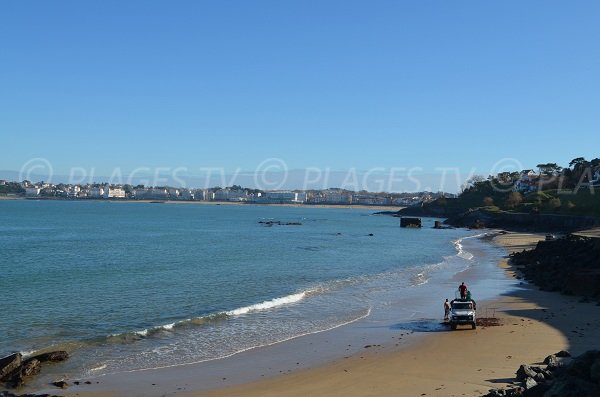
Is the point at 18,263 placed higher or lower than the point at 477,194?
lower

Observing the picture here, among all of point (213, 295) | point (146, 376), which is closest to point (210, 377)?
point (146, 376)

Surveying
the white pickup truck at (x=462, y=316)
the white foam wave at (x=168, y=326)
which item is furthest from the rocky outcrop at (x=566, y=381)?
the white foam wave at (x=168, y=326)

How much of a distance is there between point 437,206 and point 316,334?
525ft

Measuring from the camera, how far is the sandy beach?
13648mm

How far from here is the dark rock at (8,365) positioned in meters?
14.6

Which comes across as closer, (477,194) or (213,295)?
(213,295)

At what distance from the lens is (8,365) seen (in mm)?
14820

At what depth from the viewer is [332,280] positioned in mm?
35594

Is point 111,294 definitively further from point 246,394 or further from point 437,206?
point 437,206

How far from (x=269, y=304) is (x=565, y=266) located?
19.2 meters

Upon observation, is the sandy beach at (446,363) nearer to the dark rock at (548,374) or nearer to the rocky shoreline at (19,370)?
the dark rock at (548,374)

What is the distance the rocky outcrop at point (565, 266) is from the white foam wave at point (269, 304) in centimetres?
1330

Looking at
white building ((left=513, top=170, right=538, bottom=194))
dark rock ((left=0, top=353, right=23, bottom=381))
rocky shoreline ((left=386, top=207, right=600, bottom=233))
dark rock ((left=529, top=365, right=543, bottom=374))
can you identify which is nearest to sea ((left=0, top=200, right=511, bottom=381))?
dark rock ((left=0, top=353, right=23, bottom=381))

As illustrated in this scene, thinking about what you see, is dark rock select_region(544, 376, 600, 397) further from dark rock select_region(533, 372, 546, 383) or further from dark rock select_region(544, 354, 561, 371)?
dark rock select_region(544, 354, 561, 371)
